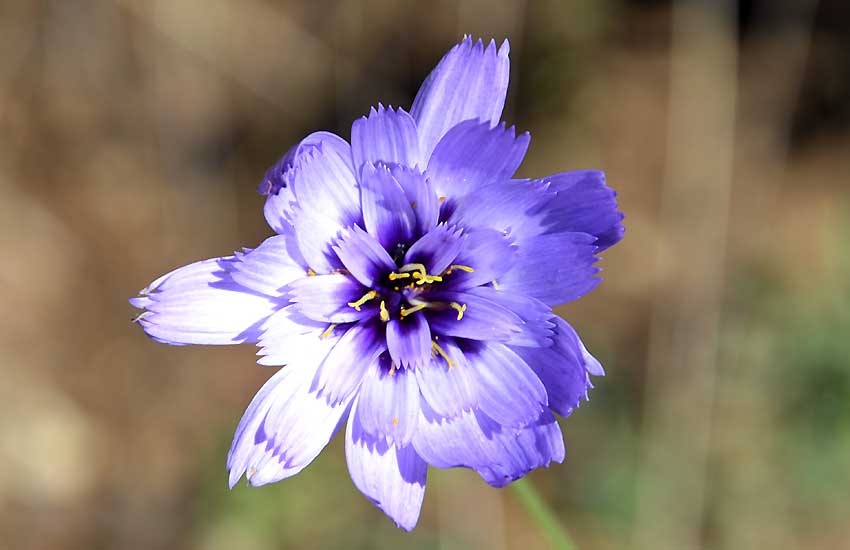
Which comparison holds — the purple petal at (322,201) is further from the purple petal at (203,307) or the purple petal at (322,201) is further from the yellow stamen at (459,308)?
the yellow stamen at (459,308)

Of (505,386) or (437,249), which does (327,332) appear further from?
(505,386)

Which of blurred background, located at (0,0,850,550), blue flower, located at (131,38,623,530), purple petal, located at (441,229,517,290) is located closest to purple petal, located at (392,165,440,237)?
blue flower, located at (131,38,623,530)

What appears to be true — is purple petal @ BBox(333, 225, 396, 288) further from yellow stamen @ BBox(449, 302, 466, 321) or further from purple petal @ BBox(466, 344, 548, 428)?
purple petal @ BBox(466, 344, 548, 428)

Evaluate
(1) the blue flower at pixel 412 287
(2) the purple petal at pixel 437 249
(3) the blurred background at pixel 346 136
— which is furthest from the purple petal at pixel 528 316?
(3) the blurred background at pixel 346 136

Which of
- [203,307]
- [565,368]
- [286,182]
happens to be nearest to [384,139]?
[286,182]

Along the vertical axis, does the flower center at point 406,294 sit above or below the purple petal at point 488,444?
above

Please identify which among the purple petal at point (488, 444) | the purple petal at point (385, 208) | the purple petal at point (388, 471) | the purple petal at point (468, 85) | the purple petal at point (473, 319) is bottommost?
the purple petal at point (388, 471)
